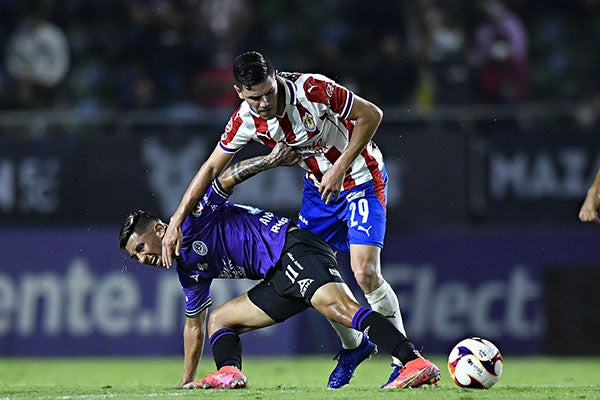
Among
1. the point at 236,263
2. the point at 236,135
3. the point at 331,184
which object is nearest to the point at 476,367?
the point at 331,184

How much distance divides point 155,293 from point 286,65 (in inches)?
132

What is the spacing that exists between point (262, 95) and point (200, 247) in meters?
1.09

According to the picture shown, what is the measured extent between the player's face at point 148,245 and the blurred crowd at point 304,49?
6.71 meters

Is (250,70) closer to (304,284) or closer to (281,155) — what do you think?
(281,155)

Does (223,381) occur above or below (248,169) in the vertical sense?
below

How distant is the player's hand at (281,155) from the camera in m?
8.06

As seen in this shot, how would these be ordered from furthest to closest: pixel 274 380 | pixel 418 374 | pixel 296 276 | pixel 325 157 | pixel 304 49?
pixel 304 49 < pixel 274 380 < pixel 325 157 < pixel 296 276 < pixel 418 374

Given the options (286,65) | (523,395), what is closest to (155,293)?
(286,65)

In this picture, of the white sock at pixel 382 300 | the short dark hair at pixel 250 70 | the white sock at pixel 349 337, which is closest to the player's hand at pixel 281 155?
the short dark hair at pixel 250 70

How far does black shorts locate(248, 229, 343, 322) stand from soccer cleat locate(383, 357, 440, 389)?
0.80m

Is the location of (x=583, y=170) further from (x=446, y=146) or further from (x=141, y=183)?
(x=141, y=183)

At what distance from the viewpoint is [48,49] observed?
14.9 meters

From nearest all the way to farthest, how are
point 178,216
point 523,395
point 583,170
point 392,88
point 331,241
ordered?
point 523,395
point 178,216
point 331,241
point 583,170
point 392,88

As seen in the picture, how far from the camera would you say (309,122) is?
26.4 feet
